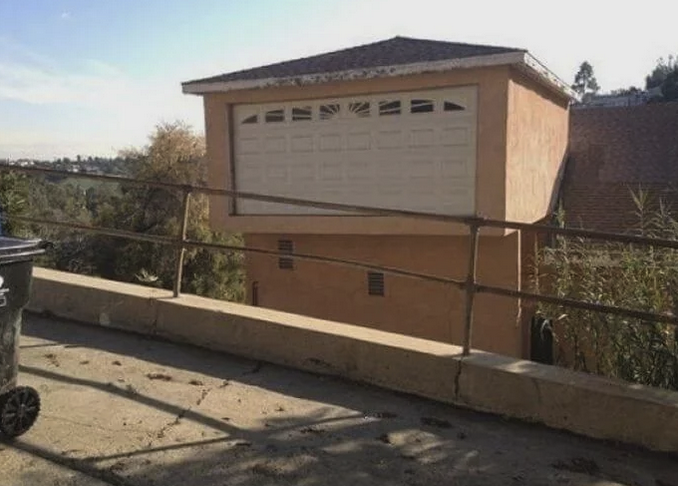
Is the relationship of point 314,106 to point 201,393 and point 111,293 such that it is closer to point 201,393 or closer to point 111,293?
point 111,293

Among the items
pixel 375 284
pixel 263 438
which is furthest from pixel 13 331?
pixel 375 284

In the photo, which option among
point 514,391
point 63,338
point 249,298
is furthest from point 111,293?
point 249,298

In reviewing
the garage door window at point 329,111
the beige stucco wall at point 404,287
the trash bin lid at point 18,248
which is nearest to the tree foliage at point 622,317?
the trash bin lid at point 18,248

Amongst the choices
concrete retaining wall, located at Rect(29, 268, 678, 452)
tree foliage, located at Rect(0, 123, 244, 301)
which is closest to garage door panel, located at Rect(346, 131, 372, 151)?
concrete retaining wall, located at Rect(29, 268, 678, 452)

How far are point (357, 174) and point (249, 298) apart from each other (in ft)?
11.7

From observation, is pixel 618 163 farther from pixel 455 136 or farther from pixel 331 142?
pixel 331 142

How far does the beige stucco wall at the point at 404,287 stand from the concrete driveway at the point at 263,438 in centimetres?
699

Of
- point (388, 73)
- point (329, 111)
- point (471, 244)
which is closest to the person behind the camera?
point (471, 244)

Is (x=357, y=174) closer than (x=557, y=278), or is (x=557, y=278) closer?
(x=557, y=278)

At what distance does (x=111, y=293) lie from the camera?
5398 millimetres

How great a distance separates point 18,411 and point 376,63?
8841mm

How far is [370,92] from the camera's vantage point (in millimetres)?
11188

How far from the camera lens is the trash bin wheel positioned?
3.20 metres

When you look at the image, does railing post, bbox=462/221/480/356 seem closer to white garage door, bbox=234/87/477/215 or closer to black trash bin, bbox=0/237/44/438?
black trash bin, bbox=0/237/44/438
